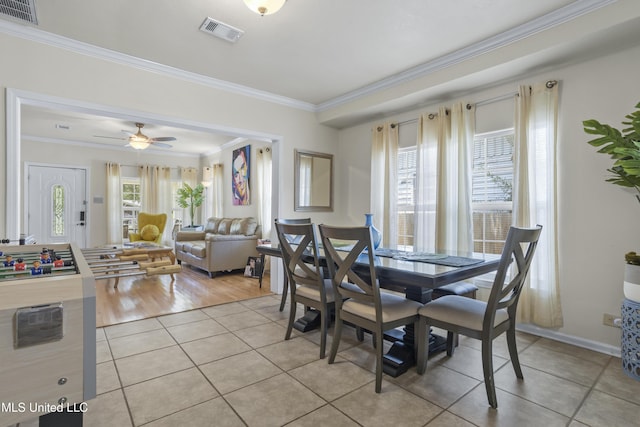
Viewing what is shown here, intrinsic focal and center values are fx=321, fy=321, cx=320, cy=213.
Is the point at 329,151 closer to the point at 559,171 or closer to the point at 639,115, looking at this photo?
the point at 559,171

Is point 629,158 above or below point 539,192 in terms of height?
above

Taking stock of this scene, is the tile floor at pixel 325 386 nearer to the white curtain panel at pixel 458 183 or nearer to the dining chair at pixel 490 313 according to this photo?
the dining chair at pixel 490 313

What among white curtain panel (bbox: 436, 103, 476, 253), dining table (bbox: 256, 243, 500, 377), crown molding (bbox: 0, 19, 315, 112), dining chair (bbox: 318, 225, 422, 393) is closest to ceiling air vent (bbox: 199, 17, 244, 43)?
crown molding (bbox: 0, 19, 315, 112)

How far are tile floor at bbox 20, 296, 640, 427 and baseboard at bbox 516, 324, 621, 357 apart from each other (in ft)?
0.27

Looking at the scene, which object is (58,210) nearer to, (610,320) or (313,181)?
(313,181)

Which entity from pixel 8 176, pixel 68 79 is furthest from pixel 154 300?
pixel 68 79

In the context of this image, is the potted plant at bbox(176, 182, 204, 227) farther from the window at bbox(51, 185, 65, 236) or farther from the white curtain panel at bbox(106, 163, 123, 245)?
the window at bbox(51, 185, 65, 236)

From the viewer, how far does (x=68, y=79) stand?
2.90m

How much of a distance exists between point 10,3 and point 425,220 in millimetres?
4092

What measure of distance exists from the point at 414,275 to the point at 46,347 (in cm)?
162

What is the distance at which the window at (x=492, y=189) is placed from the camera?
320 centimetres

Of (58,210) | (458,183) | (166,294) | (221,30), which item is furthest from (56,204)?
(458,183)

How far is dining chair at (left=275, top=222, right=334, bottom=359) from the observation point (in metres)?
2.38

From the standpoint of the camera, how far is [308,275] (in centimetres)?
256
